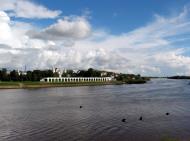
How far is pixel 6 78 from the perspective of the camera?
626 feet

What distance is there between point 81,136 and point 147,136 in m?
6.37

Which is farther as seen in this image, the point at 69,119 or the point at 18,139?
the point at 69,119

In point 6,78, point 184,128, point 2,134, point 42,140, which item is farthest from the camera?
point 6,78

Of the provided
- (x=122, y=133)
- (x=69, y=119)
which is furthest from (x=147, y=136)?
(x=69, y=119)

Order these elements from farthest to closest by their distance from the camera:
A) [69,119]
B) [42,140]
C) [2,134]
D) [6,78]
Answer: [6,78]
[69,119]
[2,134]
[42,140]

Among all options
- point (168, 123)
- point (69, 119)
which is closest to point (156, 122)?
point (168, 123)

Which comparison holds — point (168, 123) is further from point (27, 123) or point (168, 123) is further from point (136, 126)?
point (27, 123)

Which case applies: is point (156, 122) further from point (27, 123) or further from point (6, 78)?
point (6, 78)

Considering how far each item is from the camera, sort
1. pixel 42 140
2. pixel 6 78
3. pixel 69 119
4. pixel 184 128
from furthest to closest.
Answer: pixel 6 78 → pixel 69 119 → pixel 184 128 → pixel 42 140

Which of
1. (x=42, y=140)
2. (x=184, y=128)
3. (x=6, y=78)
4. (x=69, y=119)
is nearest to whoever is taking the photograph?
(x=42, y=140)

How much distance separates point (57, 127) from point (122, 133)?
7837 millimetres

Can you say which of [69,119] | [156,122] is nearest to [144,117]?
[156,122]

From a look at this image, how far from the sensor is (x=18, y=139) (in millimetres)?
28875

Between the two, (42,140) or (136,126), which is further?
(136,126)
